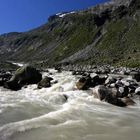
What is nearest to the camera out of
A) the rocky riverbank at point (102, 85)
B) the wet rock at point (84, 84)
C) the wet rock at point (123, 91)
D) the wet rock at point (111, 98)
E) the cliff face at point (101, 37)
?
the wet rock at point (111, 98)

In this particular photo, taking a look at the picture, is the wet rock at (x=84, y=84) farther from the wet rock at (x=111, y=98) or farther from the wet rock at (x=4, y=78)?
the wet rock at (x=4, y=78)

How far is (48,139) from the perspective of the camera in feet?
53.9

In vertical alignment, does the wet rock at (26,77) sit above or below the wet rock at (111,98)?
above

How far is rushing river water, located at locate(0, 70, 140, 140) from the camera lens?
1714 cm

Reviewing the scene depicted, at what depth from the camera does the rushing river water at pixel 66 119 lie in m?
17.1

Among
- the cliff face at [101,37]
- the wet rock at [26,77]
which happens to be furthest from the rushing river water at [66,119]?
the cliff face at [101,37]

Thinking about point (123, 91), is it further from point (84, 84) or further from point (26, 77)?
point (26, 77)

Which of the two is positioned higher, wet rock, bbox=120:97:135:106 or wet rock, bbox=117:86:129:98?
wet rock, bbox=117:86:129:98

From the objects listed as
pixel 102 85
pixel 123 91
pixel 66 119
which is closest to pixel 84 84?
pixel 102 85

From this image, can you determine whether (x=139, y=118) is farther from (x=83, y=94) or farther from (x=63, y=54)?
(x=63, y=54)

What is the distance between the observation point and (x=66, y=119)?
20.3m

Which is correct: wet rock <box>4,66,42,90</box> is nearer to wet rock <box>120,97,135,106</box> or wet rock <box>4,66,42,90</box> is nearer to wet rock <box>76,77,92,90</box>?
wet rock <box>76,77,92,90</box>

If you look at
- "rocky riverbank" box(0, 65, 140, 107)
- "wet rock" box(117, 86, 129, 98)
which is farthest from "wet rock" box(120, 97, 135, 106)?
"wet rock" box(117, 86, 129, 98)

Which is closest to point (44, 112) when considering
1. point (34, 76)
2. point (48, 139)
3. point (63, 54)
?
point (48, 139)
